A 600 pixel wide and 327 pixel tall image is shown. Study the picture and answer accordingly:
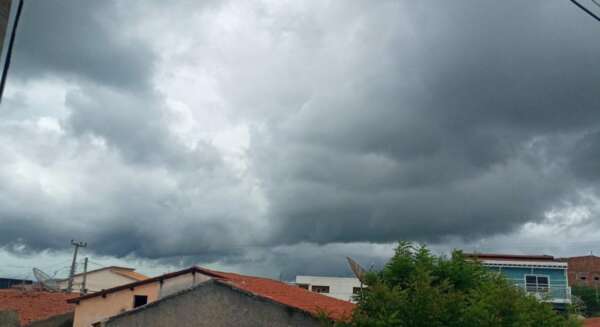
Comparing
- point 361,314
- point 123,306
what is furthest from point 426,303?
point 123,306

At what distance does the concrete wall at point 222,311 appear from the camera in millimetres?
18844

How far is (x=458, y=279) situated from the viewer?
19.3 m

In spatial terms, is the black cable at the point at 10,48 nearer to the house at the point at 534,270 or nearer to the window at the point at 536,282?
the house at the point at 534,270

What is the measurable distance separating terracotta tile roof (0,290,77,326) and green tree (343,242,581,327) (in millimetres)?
21884

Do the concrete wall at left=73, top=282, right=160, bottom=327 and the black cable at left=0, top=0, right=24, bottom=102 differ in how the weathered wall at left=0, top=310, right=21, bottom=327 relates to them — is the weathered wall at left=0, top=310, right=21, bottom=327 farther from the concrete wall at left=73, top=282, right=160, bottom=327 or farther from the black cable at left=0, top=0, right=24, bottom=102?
the black cable at left=0, top=0, right=24, bottom=102

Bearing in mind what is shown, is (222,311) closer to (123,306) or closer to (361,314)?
(361,314)

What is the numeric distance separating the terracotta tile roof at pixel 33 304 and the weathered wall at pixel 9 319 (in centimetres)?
177

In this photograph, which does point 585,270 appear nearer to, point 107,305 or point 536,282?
point 536,282

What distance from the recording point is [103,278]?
198ft

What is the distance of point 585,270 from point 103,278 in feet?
189

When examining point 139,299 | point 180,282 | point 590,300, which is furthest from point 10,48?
point 590,300

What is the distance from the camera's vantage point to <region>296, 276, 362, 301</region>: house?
205ft

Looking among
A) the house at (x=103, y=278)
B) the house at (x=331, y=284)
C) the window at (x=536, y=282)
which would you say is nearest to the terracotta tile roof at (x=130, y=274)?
the house at (x=103, y=278)

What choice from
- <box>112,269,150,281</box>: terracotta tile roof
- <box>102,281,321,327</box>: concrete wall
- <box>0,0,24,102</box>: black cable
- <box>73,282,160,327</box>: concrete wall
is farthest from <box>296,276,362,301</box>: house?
<box>0,0,24,102</box>: black cable
